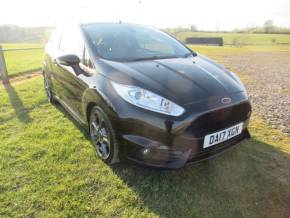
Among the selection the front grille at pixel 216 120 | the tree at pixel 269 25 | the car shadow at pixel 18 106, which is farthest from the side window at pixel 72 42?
the tree at pixel 269 25

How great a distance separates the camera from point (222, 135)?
262cm

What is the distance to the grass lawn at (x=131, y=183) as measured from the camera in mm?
2402

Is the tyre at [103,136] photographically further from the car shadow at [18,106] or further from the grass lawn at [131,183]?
the car shadow at [18,106]

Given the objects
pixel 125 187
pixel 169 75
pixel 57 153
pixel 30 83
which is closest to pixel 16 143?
pixel 57 153

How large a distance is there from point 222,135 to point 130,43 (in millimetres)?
1853

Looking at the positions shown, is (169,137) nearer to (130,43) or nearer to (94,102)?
(94,102)

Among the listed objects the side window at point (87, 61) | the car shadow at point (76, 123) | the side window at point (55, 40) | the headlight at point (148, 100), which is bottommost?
the car shadow at point (76, 123)

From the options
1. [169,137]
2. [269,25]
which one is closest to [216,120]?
[169,137]

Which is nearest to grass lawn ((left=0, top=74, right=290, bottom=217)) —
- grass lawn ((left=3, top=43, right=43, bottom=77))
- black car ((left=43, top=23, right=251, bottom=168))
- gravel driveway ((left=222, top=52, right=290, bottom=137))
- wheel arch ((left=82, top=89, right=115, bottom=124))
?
black car ((left=43, top=23, right=251, bottom=168))

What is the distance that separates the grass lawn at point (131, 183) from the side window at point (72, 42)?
122 centimetres

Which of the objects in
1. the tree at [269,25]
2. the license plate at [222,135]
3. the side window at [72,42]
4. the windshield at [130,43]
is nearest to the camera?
the license plate at [222,135]

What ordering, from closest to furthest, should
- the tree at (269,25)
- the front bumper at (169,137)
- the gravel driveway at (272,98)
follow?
1. the front bumper at (169,137)
2. the gravel driveway at (272,98)
3. the tree at (269,25)

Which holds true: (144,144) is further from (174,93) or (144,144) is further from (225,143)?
(225,143)

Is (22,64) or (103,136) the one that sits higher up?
(103,136)
